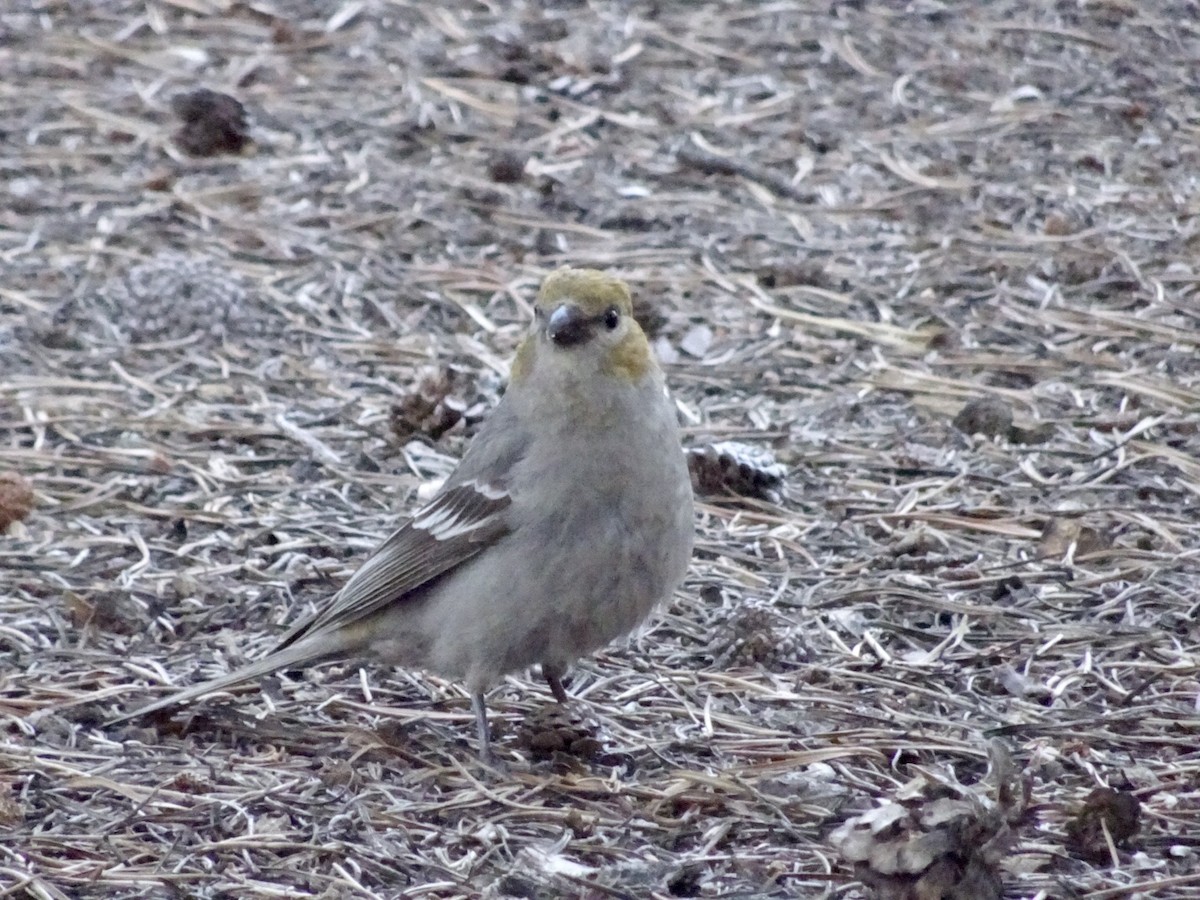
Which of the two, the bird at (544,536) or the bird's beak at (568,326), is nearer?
the bird at (544,536)

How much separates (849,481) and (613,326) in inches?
58.8

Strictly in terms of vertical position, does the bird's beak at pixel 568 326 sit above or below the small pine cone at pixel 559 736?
above

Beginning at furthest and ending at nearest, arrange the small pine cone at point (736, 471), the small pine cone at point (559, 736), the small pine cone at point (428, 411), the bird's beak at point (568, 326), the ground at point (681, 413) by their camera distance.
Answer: the small pine cone at point (428, 411) < the small pine cone at point (736, 471) < the bird's beak at point (568, 326) < the small pine cone at point (559, 736) < the ground at point (681, 413)

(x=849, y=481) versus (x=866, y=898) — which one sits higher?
(x=866, y=898)

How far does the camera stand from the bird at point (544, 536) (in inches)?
183

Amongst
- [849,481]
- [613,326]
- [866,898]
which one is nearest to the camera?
[866,898]

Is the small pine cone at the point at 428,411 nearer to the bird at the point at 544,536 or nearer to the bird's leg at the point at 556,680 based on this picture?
the bird at the point at 544,536

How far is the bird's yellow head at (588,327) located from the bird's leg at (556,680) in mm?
778

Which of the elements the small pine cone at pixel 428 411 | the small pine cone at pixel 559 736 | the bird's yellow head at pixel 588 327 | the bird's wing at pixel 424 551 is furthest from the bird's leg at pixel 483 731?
the small pine cone at pixel 428 411

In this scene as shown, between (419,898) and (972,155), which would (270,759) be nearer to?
(419,898)

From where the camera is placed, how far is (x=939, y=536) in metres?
5.59

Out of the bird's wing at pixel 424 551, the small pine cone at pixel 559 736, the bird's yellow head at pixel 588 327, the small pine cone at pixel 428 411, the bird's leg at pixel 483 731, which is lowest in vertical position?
the small pine cone at pixel 428 411

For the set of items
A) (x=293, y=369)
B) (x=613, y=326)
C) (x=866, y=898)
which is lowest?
(x=293, y=369)

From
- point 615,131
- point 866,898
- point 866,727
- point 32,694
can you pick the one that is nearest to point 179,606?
point 32,694
